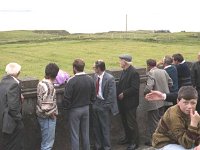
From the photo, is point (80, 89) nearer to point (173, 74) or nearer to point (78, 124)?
point (78, 124)

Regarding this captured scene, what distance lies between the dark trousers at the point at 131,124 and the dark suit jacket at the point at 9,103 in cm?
289

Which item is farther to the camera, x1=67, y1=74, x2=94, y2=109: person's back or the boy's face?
x1=67, y1=74, x2=94, y2=109: person's back

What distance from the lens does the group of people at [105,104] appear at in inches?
172

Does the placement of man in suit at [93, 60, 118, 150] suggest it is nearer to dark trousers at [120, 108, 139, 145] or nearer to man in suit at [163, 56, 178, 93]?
dark trousers at [120, 108, 139, 145]

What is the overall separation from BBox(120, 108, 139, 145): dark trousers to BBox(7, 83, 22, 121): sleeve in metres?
2.91

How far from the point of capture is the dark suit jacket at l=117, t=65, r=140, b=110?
8.59 meters

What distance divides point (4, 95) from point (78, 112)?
5.33 ft

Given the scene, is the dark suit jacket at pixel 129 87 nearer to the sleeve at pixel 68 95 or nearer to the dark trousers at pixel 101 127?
the dark trousers at pixel 101 127

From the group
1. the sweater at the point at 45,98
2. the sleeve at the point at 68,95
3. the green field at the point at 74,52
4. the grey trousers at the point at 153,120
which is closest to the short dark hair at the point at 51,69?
the sweater at the point at 45,98

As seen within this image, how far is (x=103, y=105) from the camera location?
8.46 meters

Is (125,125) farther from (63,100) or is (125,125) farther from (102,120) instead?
(63,100)

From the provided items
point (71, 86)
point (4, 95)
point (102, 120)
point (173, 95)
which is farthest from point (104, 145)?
point (173, 95)

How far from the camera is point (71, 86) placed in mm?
7559

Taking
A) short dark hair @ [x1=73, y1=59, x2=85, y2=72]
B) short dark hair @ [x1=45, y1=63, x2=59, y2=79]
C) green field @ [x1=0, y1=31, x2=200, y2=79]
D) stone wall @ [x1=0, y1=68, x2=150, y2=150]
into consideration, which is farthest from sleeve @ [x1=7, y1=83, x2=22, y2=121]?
green field @ [x1=0, y1=31, x2=200, y2=79]
